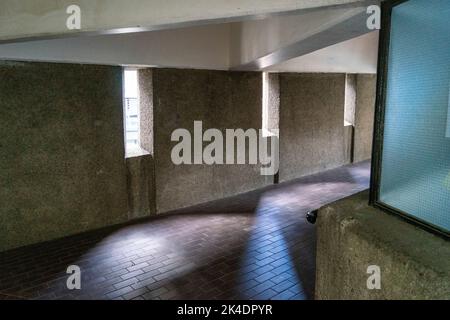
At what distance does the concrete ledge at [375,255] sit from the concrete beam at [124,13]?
1.41m

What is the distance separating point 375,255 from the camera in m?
2.00

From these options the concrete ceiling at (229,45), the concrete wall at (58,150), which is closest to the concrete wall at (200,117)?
the concrete ceiling at (229,45)

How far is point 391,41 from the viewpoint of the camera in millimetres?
2258

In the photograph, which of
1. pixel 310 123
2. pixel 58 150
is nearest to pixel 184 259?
pixel 58 150

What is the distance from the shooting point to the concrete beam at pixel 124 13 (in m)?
2.49

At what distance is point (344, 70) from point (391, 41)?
6.89 metres

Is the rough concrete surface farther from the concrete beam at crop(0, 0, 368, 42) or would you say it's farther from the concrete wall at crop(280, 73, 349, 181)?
the concrete wall at crop(280, 73, 349, 181)

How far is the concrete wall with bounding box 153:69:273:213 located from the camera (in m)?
6.04

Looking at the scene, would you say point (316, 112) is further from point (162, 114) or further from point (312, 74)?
point (162, 114)

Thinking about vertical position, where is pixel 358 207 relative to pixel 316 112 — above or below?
below

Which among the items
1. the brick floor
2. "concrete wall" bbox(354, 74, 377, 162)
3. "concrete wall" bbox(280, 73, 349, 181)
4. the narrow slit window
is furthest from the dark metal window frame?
"concrete wall" bbox(354, 74, 377, 162)

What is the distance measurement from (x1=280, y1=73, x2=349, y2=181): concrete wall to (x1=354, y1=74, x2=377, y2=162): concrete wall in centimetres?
91

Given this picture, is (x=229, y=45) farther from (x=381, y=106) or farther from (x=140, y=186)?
(x=381, y=106)
